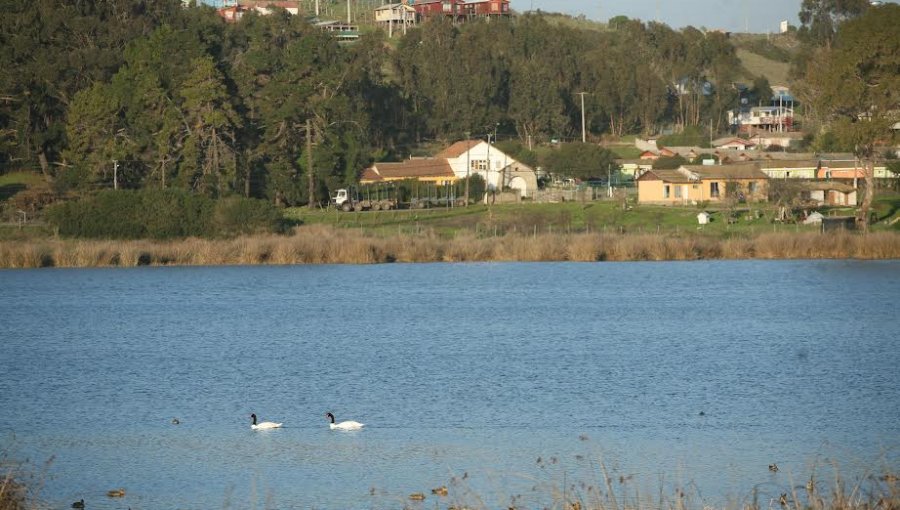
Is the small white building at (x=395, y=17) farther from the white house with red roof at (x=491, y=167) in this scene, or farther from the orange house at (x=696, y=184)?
the orange house at (x=696, y=184)

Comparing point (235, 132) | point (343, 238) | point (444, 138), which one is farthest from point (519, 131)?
point (343, 238)

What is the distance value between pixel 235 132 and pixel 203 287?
28.7m

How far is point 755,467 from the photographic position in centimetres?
1911

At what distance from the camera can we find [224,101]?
259 feet

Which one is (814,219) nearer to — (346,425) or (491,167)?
(491,167)

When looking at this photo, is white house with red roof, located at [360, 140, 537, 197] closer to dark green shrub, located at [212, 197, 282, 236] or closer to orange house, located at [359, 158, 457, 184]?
orange house, located at [359, 158, 457, 184]

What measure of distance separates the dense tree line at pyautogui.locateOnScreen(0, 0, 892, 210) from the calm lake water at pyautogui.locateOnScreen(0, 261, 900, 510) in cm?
2855

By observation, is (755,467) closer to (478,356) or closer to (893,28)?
(478,356)

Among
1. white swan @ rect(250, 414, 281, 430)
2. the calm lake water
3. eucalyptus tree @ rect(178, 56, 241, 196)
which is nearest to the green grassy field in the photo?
eucalyptus tree @ rect(178, 56, 241, 196)

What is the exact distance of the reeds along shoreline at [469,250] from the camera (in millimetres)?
55875

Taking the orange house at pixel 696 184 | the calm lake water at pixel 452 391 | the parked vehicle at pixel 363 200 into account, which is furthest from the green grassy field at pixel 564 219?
the calm lake water at pixel 452 391

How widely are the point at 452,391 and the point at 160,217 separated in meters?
42.2

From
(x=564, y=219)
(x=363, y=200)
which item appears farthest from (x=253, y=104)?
(x=564, y=219)

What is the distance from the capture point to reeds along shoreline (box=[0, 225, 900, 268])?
55.9 metres
